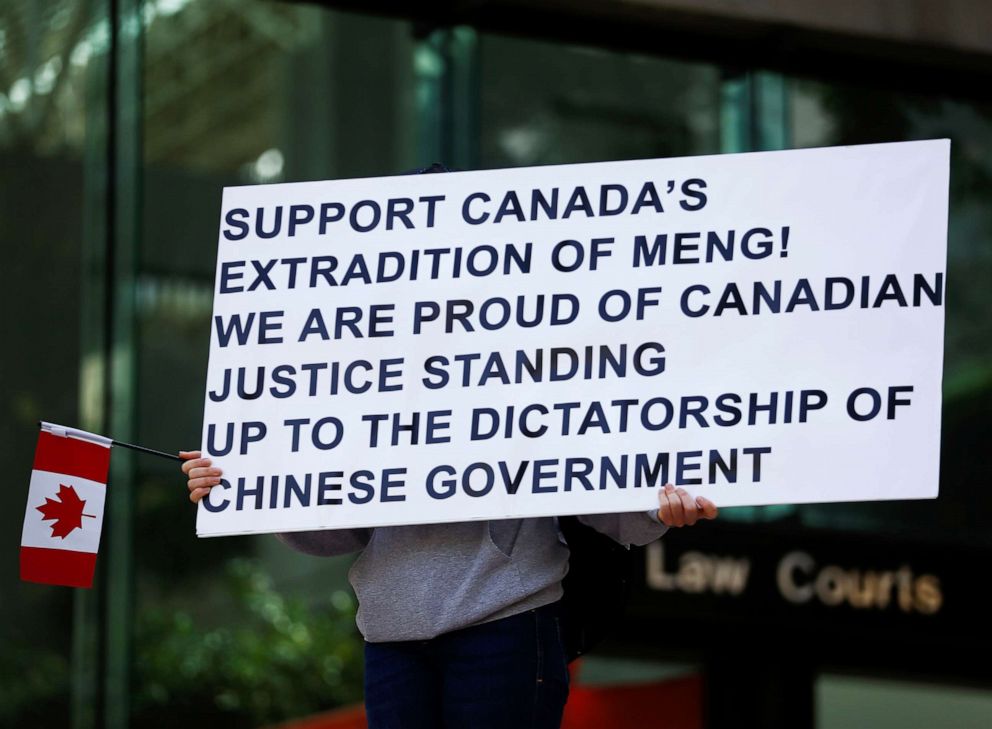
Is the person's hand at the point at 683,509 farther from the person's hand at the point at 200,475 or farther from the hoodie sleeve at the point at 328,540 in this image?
the person's hand at the point at 200,475

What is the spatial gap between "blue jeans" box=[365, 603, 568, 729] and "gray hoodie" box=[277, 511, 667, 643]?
0.04 meters

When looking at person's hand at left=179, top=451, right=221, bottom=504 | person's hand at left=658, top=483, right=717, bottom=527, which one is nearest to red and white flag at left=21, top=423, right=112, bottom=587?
person's hand at left=179, top=451, right=221, bottom=504

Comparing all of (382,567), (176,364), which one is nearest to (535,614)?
(382,567)

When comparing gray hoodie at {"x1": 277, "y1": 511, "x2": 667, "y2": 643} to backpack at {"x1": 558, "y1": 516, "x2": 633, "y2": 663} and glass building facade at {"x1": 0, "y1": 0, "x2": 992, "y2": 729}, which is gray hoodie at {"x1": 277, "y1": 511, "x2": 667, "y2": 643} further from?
glass building facade at {"x1": 0, "y1": 0, "x2": 992, "y2": 729}

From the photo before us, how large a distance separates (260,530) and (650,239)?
92 cm

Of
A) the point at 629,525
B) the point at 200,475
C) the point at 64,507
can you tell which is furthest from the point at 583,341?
the point at 64,507

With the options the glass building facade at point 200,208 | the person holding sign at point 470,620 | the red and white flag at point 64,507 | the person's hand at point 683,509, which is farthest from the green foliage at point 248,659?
the person's hand at point 683,509

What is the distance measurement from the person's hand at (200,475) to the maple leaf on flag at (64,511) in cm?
27

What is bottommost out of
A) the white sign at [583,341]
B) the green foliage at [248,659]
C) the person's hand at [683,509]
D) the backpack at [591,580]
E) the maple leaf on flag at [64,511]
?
the green foliage at [248,659]

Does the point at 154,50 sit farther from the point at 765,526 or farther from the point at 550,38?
the point at 765,526

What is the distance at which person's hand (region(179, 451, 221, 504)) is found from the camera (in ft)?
10.6

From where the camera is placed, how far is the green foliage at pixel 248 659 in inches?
273

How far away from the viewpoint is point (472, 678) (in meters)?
3.04

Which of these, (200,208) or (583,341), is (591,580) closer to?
(583,341)
